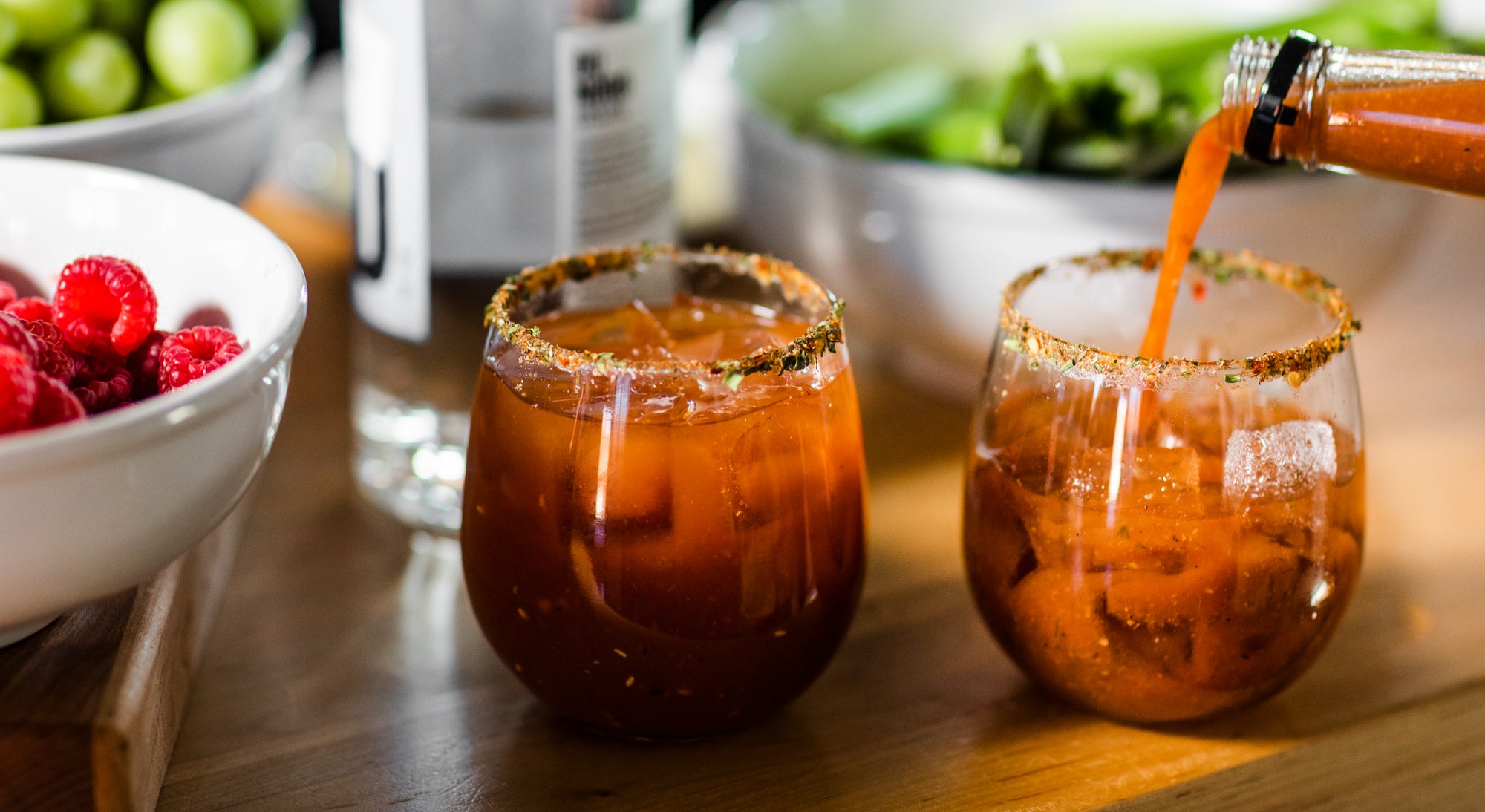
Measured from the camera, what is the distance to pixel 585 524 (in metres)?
0.57

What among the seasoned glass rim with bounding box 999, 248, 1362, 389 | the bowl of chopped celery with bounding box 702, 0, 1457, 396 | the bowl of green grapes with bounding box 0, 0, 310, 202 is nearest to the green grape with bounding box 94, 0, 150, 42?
the bowl of green grapes with bounding box 0, 0, 310, 202

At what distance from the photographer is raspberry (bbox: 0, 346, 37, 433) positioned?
18.8 inches

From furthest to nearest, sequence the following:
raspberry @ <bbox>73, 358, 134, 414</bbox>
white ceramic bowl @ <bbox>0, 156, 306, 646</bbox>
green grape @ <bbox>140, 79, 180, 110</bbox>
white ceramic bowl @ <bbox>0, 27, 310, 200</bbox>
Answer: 1. green grape @ <bbox>140, 79, 180, 110</bbox>
2. white ceramic bowl @ <bbox>0, 27, 310, 200</bbox>
3. raspberry @ <bbox>73, 358, 134, 414</bbox>
4. white ceramic bowl @ <bbox>0, 156, 306, 646</bbox>

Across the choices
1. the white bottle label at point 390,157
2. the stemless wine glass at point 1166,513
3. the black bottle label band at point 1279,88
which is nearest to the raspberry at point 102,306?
the white bottle label at point 390,157

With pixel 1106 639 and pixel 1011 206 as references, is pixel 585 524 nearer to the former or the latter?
pixel 1106 639

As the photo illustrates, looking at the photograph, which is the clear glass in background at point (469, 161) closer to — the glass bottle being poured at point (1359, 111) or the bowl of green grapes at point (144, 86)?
the bowl of green grapes at point (144, 86)

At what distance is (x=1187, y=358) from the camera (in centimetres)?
63

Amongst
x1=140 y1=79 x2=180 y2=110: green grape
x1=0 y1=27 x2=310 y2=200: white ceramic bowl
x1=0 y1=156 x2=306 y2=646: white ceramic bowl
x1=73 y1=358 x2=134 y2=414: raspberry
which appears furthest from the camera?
x1=140 y1=79 x2=180 y2=110: green grape

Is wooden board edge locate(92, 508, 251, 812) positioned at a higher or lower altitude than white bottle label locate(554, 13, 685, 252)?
lower

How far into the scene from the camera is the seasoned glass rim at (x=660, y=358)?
552mm

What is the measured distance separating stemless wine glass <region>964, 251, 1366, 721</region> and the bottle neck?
0.08 metres

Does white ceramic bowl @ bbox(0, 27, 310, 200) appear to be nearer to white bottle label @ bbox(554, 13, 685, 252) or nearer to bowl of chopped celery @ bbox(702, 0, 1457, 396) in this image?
white bottle label @ bbox(554, 13, 685, 252)

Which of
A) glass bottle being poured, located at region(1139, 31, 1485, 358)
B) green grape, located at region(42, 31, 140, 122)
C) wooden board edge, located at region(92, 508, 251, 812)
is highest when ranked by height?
glass bottle being poured, located at region(1139, 31, 1485, 358)

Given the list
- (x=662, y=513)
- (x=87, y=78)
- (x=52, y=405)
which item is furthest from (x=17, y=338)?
(x=87, y=78)
